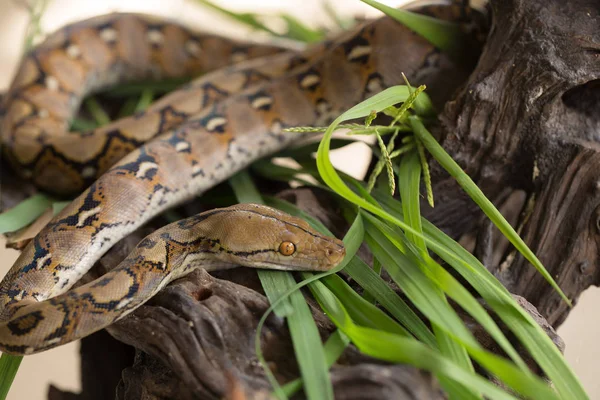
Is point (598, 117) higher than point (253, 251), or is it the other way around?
point (598, 117)

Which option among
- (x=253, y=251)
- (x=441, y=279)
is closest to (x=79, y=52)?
(x=253, y=251)

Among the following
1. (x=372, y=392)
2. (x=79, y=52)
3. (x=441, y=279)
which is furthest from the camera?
(x=79, y=52)

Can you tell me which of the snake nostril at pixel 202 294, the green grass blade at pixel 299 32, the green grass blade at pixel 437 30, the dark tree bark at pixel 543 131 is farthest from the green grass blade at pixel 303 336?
the green grass blade at pixel 299 32

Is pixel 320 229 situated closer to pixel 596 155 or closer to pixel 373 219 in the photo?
pixel 373 219

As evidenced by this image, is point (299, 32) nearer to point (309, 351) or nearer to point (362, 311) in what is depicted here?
point (362, 311)

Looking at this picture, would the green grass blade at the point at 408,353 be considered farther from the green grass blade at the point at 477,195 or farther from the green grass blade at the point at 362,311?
the green grass blade at the point at 477,195

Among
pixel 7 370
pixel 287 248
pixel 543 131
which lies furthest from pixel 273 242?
pixel 543 131

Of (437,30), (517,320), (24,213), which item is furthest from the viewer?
(24,213)
